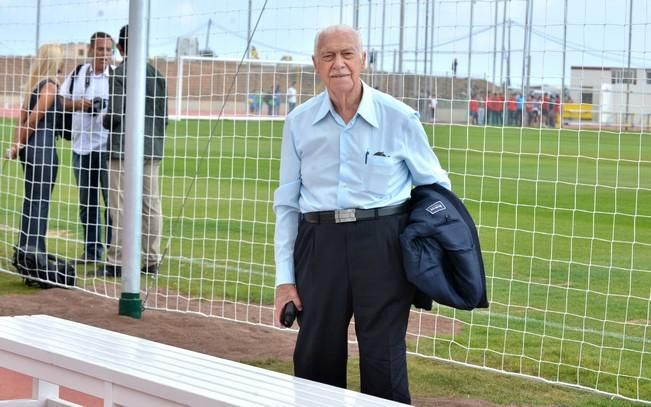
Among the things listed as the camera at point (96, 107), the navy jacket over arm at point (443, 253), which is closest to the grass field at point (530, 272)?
the camera at point (96, 107)

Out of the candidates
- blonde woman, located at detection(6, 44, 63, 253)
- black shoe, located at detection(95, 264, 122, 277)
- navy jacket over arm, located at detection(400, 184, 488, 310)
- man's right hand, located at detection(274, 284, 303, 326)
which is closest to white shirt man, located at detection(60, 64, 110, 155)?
blonde woman, located at detection(6, 44, 63, 253)

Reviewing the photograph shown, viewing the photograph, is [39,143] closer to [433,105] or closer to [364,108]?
[433,105]

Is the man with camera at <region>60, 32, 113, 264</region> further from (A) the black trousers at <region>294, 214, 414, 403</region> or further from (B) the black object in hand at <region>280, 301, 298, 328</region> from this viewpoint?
(A) the black trousers at <region>294, 214, 414, 403</region>

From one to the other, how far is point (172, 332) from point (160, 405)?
383 cm

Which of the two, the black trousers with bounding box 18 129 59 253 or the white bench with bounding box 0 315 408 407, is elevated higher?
the black trousers with bounding box 18 129 59 253

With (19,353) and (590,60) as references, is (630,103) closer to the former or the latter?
(590,60)

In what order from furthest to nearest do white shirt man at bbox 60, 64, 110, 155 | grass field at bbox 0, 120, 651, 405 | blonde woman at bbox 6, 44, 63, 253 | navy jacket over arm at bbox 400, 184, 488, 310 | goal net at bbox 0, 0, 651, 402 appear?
white shirt man at bbox 60, 64, 110, 155 → blonde woman at bbox 6, 44, 63, 253 → grass field at bbox 0, 120, 651, 405 → goal net at bbox 0, 0, 651, 402 → navy jacket over arm at bbox 400, 184, 488, 310

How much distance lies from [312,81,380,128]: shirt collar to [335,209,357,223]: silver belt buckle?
34 centimetres

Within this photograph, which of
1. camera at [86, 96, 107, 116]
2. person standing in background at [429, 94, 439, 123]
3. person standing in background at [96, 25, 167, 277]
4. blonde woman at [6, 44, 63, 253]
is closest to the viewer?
person standing in background at [429, 94, 439, 123]

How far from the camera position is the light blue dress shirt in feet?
14.8

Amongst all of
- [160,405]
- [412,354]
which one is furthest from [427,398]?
[160,405]

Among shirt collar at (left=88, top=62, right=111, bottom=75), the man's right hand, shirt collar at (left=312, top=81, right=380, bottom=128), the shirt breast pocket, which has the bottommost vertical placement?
the man's right hand

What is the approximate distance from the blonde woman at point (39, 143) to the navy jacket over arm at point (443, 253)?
643cm

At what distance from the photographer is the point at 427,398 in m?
6.32
